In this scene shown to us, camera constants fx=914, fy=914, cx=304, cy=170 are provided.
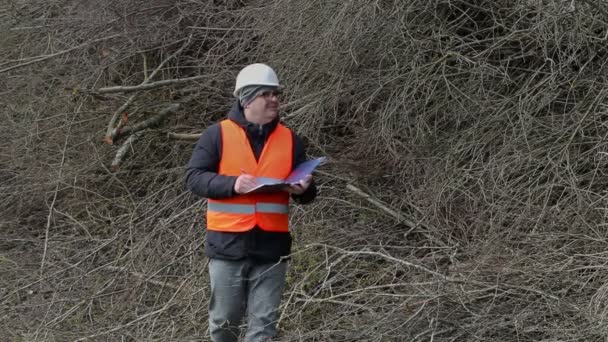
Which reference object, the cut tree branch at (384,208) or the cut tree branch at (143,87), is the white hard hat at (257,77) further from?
the cut tree branch at (143,87)

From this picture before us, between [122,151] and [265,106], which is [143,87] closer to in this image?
[122,151]

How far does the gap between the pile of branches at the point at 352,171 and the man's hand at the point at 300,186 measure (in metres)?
0.86

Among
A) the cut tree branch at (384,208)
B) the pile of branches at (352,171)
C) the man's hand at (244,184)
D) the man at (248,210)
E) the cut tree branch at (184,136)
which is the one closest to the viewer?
the man's hand at (244,184)

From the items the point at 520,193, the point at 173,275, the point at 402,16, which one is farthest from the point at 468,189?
the point at 173,275

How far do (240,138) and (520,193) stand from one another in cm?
191

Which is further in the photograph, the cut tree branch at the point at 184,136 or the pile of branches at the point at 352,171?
the cut tree branch at the point at 184,136

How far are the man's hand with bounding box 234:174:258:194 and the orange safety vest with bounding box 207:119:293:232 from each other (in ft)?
0.34

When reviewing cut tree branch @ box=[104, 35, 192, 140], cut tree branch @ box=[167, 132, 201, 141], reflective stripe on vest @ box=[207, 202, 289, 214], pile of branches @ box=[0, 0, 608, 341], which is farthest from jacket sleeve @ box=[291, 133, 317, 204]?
cut tree branch @ box=[104, 35, 192, 140]

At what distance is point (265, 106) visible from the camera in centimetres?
403

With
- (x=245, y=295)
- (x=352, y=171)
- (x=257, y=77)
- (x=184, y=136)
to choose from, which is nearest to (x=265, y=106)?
(x=257, y=77)

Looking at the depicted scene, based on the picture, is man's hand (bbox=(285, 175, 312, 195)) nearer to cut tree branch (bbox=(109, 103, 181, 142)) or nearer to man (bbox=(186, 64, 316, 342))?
man (bbox=(186, 64, 316, 342))

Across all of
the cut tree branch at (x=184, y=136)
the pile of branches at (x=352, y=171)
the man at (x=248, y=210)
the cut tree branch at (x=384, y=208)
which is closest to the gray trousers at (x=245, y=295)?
the man at (x=248, y=210)

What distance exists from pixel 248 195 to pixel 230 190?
13 centimetres

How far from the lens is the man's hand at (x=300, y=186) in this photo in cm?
394
